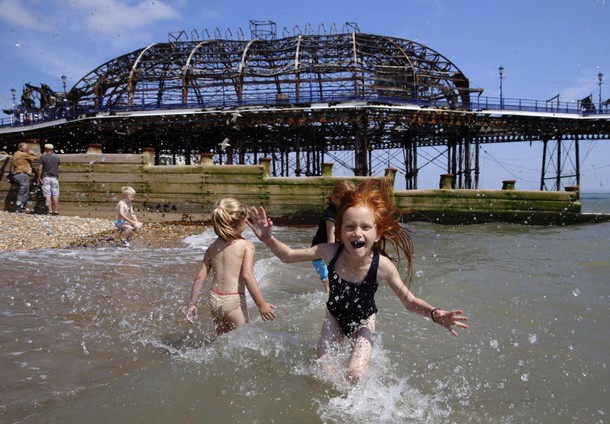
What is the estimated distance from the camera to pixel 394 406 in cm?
251

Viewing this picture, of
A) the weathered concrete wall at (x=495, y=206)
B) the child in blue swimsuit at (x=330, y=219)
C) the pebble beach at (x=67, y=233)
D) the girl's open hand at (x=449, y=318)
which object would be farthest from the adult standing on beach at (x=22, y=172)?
the girl's open hand at (x=449, y=318)

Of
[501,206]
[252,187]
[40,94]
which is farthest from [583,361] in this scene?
[40,94]

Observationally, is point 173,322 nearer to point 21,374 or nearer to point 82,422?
point 21,374

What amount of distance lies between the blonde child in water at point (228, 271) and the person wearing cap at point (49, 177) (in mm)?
11365

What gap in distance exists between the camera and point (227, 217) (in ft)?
12.1

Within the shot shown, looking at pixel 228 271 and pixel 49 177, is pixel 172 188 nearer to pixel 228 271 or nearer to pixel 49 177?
pixel 49 177

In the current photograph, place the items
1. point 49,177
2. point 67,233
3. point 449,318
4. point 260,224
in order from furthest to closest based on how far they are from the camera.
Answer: point 49,177 → point 67,233 → point 260,224 → point 449,318

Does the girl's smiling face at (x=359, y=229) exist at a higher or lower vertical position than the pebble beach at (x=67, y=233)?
higher

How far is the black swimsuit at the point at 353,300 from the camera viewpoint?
3318 millimetres

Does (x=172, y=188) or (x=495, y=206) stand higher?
(x=172, y=188)

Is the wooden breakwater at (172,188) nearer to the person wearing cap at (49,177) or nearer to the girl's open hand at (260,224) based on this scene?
the person wearing cap at (49,177)

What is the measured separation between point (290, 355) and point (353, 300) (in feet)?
2.03

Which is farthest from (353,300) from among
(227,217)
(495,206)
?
(495,206)

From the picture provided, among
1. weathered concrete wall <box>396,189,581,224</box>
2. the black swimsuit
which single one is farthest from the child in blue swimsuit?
weathered concrete wall <box>396,189,581,224</box>
